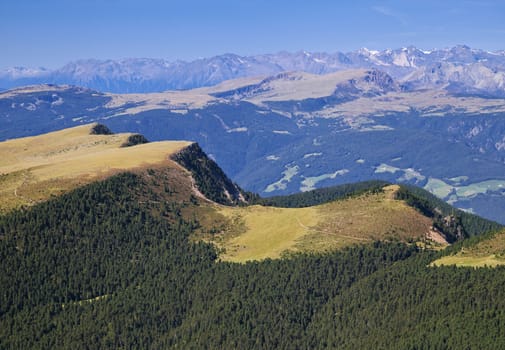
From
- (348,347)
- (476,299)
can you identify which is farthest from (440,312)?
(348,347)

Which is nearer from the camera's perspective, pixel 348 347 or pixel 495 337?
pixel 495 337

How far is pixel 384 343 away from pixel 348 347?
11.8m

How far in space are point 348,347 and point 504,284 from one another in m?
53.0

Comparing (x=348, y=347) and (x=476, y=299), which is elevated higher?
(x=476, y=299)

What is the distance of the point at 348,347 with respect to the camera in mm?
197750

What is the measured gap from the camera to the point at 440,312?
199000 millimetres

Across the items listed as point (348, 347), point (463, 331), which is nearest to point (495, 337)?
point (463, 331)

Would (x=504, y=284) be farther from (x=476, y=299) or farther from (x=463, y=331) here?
(x=463, y=331)

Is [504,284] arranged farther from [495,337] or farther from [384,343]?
[384,343]

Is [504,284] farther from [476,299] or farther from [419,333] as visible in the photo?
Answer: [419,333]

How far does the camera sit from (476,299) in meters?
198

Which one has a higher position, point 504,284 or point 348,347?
point 504,284

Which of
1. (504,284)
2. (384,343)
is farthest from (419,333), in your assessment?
(504,284)

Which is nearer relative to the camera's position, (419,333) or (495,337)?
(495,337)
